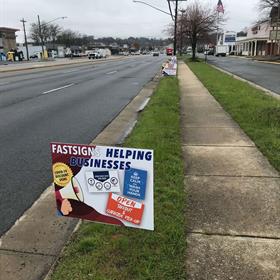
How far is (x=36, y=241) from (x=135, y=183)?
124 centimetres

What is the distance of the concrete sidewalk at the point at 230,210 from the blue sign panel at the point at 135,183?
72 centimetres

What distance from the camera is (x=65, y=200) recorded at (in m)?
3.40

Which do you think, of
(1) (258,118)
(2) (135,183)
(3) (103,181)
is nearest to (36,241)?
(3) (103,181)

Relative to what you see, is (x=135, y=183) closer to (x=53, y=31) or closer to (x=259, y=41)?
(x=259, y=41)

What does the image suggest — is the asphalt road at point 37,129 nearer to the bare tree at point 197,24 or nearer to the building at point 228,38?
the bare tree at point 197,24

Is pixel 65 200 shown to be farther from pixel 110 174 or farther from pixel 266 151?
pixel 266 151

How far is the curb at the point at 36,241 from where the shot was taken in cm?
313

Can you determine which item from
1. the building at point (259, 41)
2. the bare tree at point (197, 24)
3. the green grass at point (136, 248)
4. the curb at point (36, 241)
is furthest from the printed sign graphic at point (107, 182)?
the building at point (259, 41)

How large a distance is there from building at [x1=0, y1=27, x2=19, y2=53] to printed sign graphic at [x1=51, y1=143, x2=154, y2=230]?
9493 centimetres

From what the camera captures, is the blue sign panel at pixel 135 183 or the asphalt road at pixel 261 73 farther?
the asphalt road at pixel 261 73

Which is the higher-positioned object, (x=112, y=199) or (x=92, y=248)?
(x=112, y=199)

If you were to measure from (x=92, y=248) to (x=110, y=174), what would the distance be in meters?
0.72

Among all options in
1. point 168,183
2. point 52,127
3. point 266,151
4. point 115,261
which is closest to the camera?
point 115,261

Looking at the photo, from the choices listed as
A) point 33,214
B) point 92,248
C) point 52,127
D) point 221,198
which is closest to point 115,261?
point 92,248
